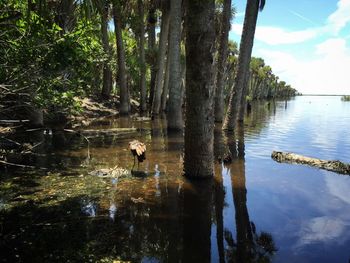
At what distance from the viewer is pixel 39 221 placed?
272 inches

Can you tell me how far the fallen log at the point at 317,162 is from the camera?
12.2 m

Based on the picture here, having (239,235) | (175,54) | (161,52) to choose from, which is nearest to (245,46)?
(175,54)

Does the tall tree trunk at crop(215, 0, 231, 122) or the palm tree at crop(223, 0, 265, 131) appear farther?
the tall tree trunk at crop(215, 0, 231, 122)

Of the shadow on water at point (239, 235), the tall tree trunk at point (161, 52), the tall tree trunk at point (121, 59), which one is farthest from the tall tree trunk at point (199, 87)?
the tall tree trunk at point (121, 59)

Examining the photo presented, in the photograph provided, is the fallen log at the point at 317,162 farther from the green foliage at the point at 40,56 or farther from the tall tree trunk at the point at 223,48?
the tall tree trunk at the point at 223,48

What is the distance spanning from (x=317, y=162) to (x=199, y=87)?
6036 mm

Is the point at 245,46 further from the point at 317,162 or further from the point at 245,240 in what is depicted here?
the point at 245,240

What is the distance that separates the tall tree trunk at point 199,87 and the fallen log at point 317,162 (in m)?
4.75

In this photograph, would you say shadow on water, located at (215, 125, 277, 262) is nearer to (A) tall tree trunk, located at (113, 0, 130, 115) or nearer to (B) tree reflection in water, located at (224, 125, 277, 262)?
(B) tree reflection in water, located at (224, 125, 277, 262)

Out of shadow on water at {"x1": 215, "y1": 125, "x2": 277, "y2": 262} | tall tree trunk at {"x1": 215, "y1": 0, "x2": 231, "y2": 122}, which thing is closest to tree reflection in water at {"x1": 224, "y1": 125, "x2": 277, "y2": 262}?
shadow on water at {"x1": 215, "y1": 125, "x2": 277, "y2": 262}

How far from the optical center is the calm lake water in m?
5.95

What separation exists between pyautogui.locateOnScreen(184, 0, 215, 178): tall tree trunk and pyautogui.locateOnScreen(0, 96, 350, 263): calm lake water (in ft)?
2.19

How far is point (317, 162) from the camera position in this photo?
13.0 metres

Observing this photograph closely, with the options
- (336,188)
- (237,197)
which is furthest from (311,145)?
(237,197)
